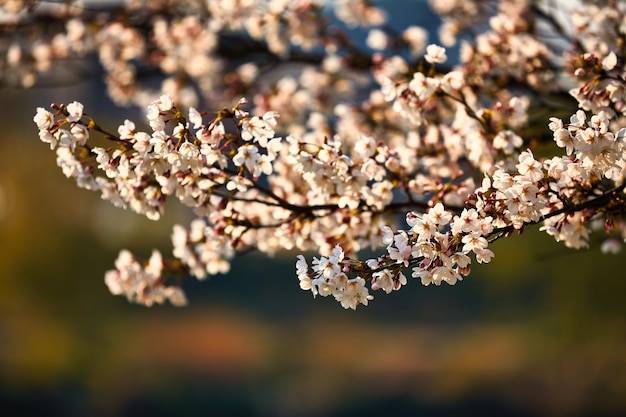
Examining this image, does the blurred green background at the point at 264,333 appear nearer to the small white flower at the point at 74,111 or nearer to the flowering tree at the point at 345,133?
the flowering tree at the point at 345,133

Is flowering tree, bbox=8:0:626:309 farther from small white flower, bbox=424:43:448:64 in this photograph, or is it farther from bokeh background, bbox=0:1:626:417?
bokeh background, bbox=0:1:626:417

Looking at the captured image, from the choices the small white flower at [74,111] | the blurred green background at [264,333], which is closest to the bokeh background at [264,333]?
the blurred green background at [264,333]

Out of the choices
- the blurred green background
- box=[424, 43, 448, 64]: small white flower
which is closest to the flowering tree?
box=[424, 43, 448, 64]: small white flower

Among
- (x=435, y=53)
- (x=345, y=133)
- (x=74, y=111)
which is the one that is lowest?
(x=345, y=133)

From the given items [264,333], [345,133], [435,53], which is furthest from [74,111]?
[264,333]

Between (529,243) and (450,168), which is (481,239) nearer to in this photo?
(450,168)

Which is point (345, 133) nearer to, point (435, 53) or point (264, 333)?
point (435, 53)

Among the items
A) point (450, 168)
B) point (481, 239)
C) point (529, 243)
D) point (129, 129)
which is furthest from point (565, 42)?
point (529, 243)
